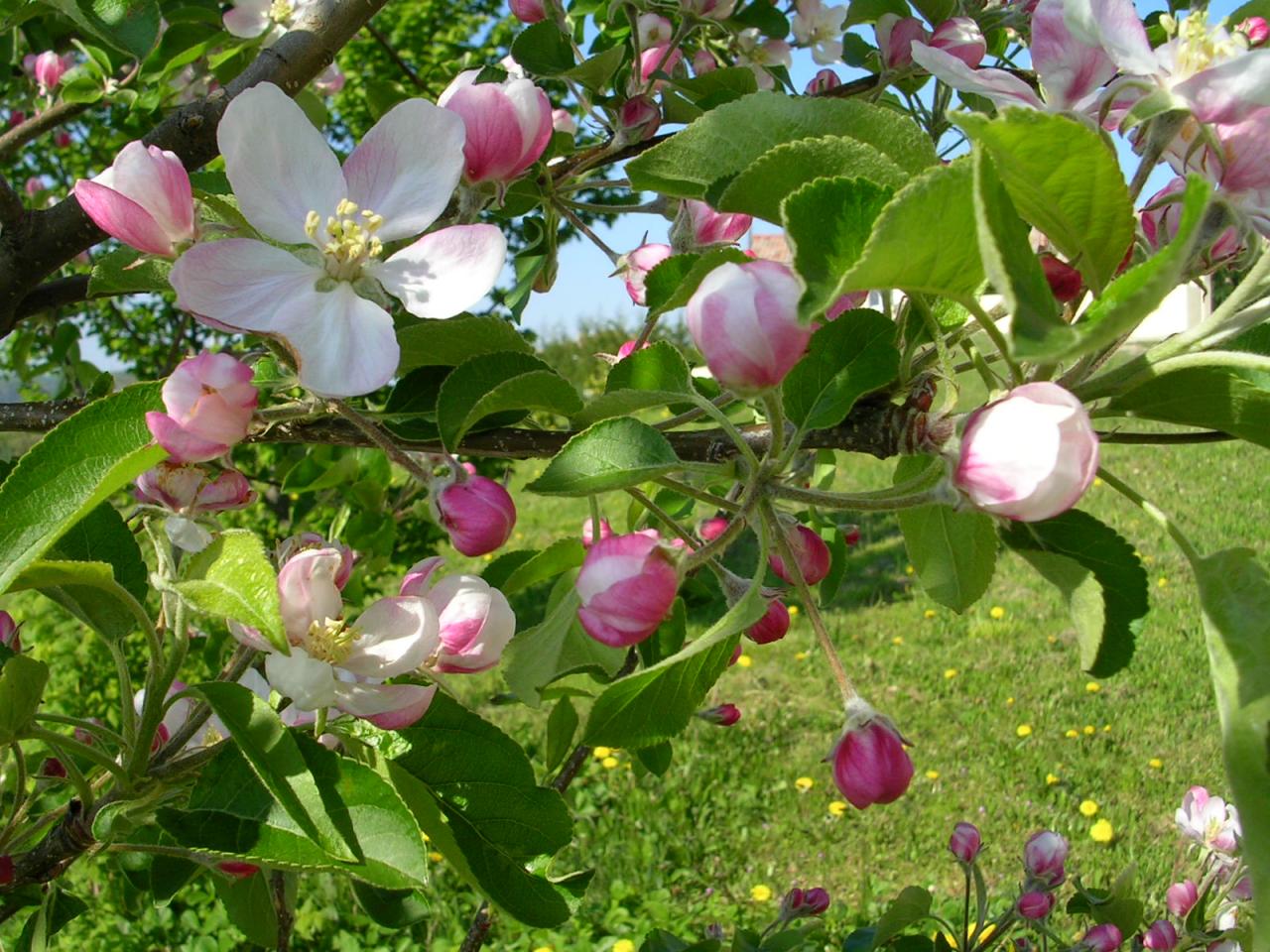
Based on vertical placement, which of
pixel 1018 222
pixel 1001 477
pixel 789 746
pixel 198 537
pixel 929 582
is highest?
pixel 1018 222

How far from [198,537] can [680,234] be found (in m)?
0.53

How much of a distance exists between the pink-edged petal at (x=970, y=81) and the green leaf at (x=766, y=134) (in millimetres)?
65

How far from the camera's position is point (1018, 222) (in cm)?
51

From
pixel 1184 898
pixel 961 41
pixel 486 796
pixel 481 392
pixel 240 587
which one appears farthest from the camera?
pixel 1184 898

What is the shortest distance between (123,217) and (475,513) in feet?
1.00

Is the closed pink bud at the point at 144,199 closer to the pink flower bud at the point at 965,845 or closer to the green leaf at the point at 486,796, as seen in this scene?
the green leaf at the point at 486,796

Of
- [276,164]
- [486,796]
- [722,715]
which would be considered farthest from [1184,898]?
[276,164]

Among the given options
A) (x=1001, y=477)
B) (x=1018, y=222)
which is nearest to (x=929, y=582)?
(x=1001, y=477)

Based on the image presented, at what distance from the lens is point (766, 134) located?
2.26 ft

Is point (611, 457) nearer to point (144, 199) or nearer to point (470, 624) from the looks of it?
point (470, 624)

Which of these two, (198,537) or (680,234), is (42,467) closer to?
(198,537)

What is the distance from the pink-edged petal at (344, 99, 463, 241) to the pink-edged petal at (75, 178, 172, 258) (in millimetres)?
142

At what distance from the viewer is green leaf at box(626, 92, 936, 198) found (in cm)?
67

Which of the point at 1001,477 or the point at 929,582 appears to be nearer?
the point at 1001,477
